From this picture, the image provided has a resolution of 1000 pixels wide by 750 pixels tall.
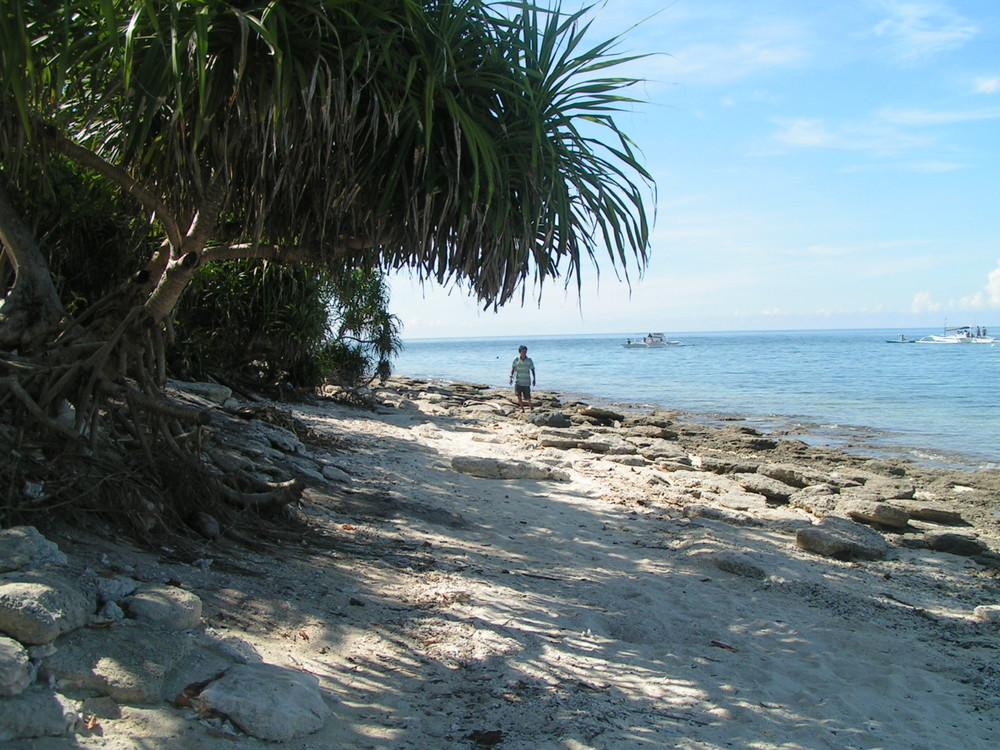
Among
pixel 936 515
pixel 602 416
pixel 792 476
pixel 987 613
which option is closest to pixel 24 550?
pixel 987 613

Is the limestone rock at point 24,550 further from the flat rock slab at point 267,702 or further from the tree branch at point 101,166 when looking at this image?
the tree branch at point 101,166

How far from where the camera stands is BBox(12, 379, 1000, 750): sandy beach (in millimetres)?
3199

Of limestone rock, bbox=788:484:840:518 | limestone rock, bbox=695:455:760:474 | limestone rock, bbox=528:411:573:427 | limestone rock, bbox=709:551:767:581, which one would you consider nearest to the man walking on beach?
limestone rock, bbox=528:411:573:427

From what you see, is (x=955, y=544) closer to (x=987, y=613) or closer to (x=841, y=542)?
(x=841, y=542)

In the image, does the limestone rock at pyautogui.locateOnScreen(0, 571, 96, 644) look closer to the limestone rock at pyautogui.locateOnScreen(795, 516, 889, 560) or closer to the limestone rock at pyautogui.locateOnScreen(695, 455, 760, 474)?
the limestone rock at pyautogui.locateOnScreen(795, 516, 889, 560)

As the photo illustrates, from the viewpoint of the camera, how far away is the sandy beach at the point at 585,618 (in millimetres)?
3199

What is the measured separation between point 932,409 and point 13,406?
2122 centimetres

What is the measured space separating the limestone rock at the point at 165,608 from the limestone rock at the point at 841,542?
5.28 metres

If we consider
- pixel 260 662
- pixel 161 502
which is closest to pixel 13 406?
pixel 161 502

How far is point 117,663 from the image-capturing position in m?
2.63

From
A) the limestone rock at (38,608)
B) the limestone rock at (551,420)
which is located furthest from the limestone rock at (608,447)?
the limestone rock at (38,608)

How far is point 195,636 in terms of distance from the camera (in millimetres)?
3084

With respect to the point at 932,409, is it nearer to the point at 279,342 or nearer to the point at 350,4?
the point at 279,342

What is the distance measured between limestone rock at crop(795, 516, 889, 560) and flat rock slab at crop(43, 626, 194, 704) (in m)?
5.44
